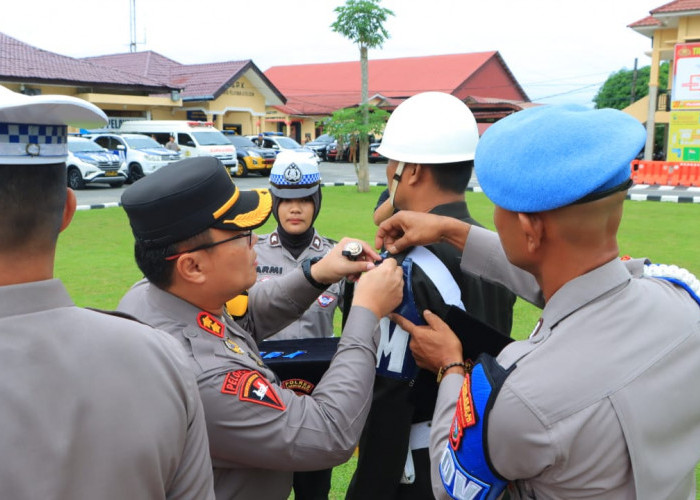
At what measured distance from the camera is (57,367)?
1.04 meters

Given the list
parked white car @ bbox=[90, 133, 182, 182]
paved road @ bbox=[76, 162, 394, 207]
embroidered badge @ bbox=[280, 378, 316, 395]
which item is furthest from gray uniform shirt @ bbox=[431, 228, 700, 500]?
parked white car @ bbox=[90, 133, 182, 182]

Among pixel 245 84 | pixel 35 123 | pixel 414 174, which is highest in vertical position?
pixel 245 84

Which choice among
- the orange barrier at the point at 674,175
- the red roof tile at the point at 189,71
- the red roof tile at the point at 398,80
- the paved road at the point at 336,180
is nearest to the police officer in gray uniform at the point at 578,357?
the paved road at the point at 336,180

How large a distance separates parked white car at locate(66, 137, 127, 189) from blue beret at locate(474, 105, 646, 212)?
18.8 metres

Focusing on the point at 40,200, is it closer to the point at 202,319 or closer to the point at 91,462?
the point at 91,462

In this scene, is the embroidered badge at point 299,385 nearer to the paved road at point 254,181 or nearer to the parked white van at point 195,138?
the paved road at point 254,181

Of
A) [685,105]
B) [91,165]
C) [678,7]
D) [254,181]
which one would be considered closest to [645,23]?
[678,7]

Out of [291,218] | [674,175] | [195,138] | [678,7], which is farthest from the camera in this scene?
[195,138]

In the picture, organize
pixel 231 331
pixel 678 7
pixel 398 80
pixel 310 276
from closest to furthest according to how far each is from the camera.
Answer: pixel 231 331
pixel 310 276
pixel 678 7
pixel 398 80

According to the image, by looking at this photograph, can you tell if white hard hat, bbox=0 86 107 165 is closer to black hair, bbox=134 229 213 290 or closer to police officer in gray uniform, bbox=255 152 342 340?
black hair, bbox=134 229 213 290

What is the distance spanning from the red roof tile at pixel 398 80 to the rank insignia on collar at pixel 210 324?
3854 cm

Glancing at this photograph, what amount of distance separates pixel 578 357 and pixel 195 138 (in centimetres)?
2285

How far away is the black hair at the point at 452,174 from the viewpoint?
2189 mm

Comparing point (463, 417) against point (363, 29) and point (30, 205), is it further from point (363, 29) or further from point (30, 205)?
point (363, 29)
